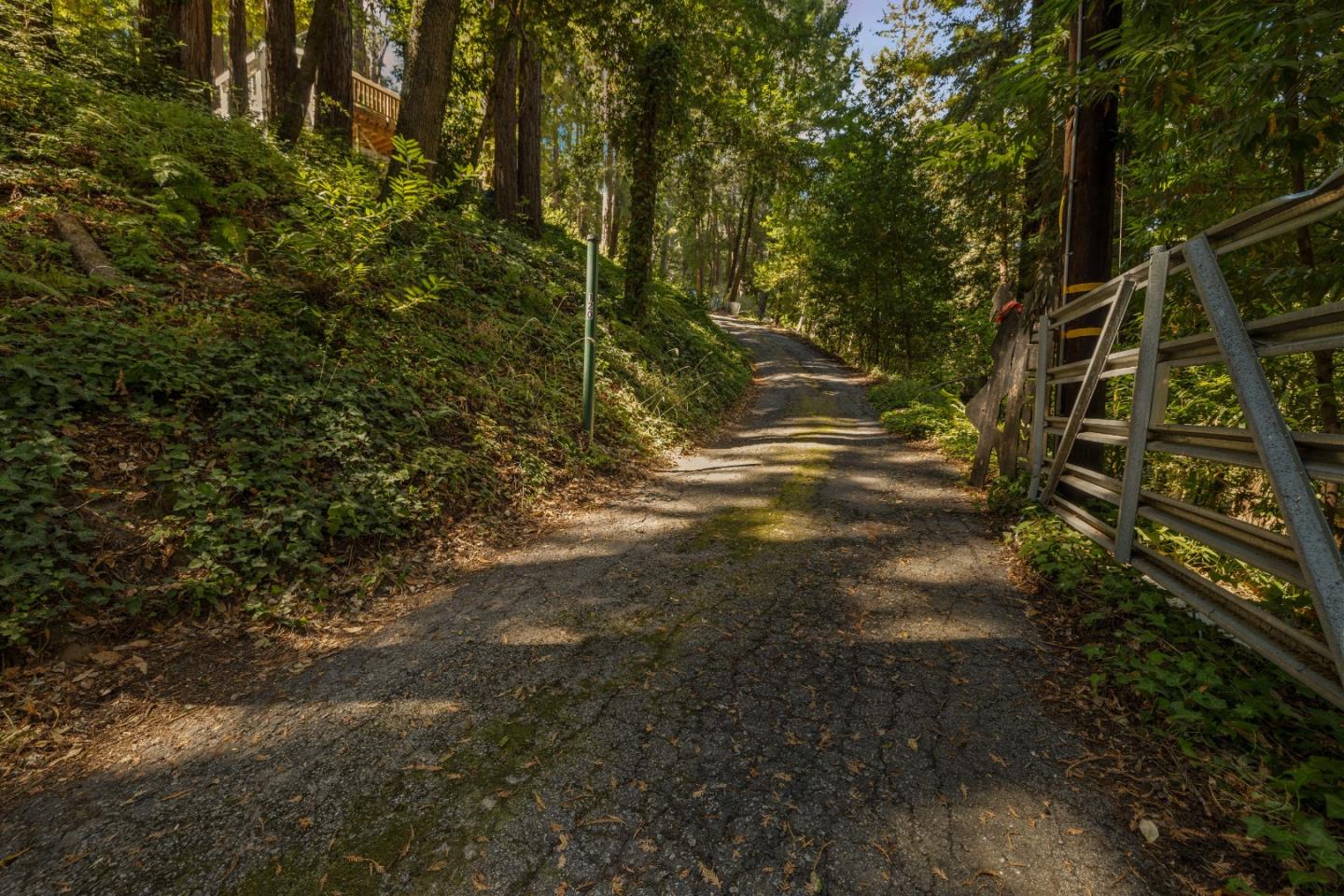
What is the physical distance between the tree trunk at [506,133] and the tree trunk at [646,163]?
2470 millimetres

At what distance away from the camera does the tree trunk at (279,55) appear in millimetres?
8852

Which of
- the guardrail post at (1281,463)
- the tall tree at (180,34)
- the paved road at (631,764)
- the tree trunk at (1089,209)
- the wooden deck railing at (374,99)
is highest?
the wooden deck railing at (374,99)

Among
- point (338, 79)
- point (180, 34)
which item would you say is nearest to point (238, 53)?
point (338, 79)

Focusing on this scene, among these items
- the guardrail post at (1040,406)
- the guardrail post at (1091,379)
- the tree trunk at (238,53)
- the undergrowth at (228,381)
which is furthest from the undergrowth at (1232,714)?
the tree trunk at (238,53)

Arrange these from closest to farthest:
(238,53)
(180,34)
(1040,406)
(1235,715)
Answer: (1235,715) → (1040,406) → (180,34) → (238,53)

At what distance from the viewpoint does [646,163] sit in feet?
33.8

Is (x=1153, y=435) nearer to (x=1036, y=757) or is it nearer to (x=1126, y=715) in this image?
(x=1126, y=715)

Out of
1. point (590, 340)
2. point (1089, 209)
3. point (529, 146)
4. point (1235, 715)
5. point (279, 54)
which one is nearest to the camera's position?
point (1235, 715)

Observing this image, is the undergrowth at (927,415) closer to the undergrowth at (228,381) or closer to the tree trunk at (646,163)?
the undergrowth at (228,381)

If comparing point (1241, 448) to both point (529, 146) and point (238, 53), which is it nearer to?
point (529, 146)

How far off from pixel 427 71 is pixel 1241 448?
8355 millimetres

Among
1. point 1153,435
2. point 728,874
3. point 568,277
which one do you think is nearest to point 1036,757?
point 728,874

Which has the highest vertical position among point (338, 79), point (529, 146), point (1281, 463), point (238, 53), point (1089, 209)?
point (238, 53)

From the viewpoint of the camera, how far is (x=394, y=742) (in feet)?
7.14
